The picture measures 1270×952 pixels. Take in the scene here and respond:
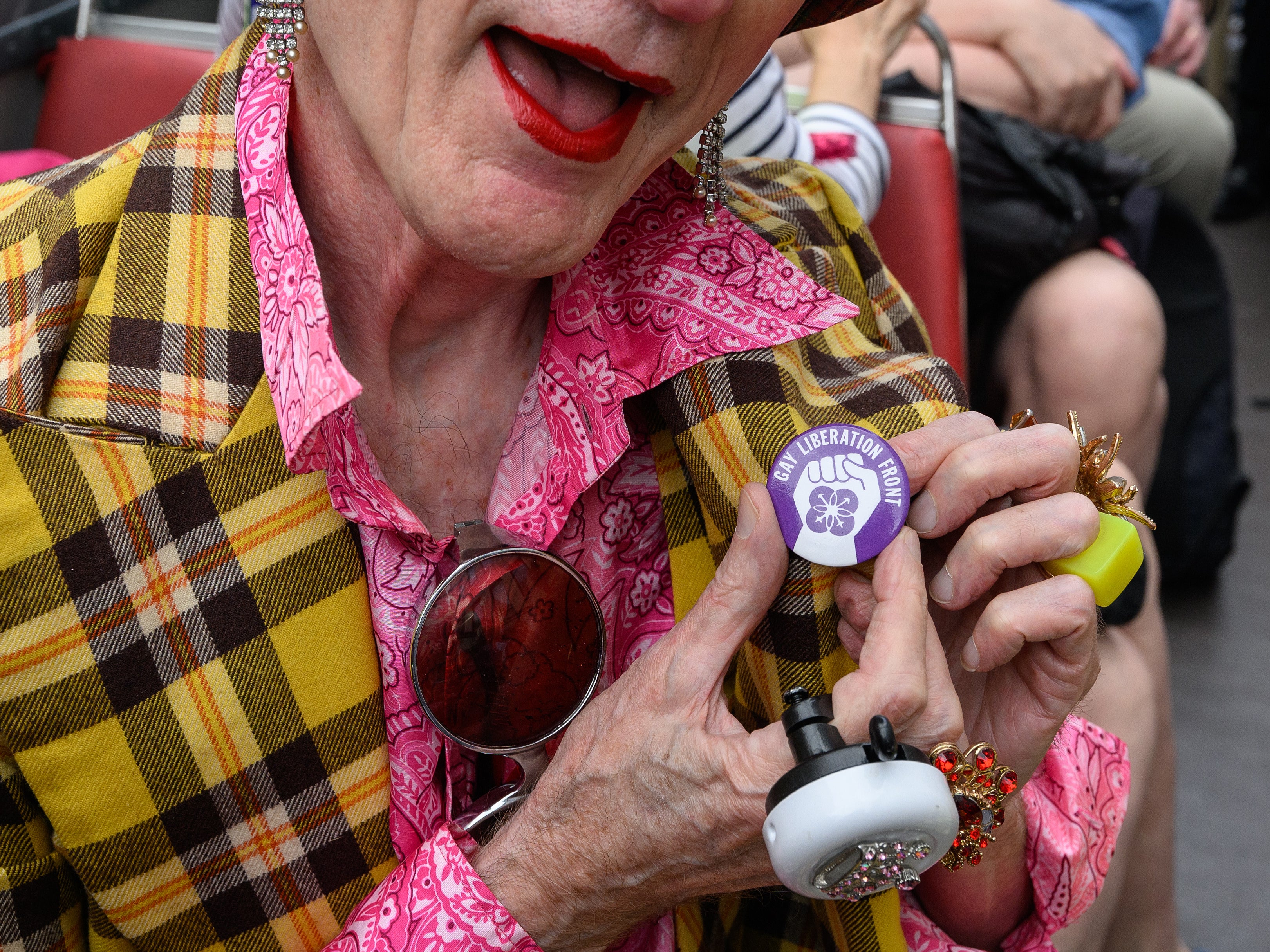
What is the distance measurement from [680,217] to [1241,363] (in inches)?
141

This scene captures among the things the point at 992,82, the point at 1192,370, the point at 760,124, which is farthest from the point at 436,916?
the point at 1192,370

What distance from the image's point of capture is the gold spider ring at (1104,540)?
2.69 feet

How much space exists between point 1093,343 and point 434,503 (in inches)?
58.2

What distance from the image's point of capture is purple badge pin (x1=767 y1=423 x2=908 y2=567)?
84 cm

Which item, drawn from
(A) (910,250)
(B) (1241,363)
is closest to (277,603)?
(A) (910,250)

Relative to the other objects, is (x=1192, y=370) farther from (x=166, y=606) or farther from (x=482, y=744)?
(x=166, y=606)

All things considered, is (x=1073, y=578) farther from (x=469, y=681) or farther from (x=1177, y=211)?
(x=1177, y=211)

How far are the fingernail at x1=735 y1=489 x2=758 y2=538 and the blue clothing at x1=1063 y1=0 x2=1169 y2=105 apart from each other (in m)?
2.12

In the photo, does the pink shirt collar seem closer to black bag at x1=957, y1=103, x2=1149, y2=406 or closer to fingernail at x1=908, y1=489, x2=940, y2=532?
fingernail at x1=908, y1=489, x2=940, y2=532

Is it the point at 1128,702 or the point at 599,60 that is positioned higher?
the point at 599,60

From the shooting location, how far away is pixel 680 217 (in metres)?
1.05

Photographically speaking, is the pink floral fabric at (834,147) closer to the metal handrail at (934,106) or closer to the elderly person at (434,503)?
the metal handrail at (934,106)

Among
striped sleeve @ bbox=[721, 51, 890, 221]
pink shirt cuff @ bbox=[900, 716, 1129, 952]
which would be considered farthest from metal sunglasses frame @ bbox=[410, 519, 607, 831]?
striped sleeve @ bbox=[721, 51, 890, 221]

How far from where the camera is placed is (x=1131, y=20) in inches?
102
